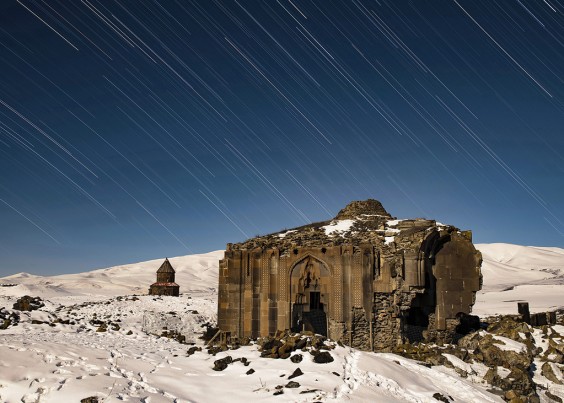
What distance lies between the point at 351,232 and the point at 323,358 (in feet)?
37.1

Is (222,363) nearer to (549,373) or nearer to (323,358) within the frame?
(323,358)

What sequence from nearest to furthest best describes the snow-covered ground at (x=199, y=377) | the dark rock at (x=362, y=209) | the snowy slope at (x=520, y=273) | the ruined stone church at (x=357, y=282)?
the snow-covered ground at (x=199, y=377), the ruined stone church at (x=357, y=282), the dark rock at (x=362, y=209), the snowy slope at (x=520, y=273)

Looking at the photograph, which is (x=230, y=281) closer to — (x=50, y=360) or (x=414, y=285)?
(x=414, y=285)

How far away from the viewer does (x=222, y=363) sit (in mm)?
11961

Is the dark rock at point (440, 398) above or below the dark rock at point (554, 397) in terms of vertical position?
above

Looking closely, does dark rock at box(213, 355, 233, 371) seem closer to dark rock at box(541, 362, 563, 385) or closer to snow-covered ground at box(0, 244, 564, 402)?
snow-covered ground at box(0, 244, 564, 402)

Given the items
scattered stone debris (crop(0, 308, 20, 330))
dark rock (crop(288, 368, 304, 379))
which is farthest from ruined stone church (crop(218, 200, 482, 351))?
scattered stone debris (crop(0, 308, 20, 330))

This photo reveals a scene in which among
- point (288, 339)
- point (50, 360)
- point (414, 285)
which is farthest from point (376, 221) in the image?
point (50, 360)

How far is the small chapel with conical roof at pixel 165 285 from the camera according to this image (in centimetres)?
4475

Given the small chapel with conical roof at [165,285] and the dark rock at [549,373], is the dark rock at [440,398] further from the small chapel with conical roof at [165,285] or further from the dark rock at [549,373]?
the small chapel with conical roof at [165,285]

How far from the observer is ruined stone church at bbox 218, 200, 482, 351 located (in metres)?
19.3

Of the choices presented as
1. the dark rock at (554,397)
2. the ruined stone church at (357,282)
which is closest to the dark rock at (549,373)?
the dark rock at (554,397)

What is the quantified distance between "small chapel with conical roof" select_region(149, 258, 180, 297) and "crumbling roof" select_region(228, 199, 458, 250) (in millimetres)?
23989

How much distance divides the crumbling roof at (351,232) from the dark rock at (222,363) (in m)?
9.47
